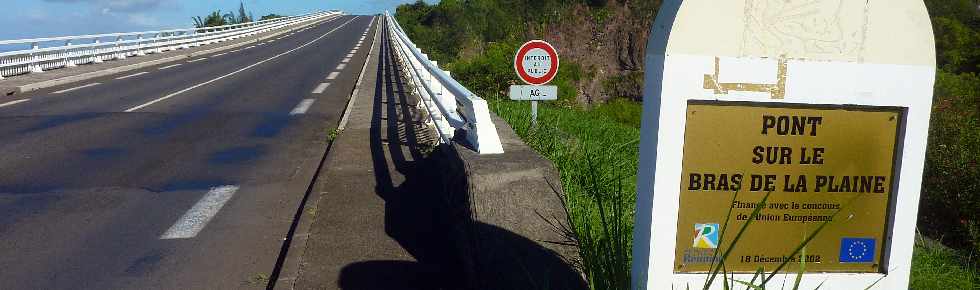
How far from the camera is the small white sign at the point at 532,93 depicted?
29.2 ft

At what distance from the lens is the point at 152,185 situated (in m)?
6.32

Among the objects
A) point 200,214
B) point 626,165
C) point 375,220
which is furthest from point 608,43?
point 375,220

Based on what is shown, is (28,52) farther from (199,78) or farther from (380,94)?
(380,94)

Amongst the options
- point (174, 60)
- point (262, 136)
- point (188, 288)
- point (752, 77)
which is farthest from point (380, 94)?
point (174, 60)

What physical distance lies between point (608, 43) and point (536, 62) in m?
22.0

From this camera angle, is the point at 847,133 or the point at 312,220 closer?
the point at 847,133

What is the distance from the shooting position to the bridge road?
4.11m

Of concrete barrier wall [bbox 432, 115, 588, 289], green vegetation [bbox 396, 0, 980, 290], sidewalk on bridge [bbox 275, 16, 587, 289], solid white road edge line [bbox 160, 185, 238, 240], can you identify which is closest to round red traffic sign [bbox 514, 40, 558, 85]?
green vegetation [bbox 396, 0, 980, 290]

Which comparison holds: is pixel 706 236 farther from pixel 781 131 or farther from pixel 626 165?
pixel 626 165

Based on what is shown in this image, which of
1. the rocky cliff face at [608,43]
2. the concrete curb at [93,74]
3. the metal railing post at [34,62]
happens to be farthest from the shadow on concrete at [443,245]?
the rocky cliff face at [608,43]

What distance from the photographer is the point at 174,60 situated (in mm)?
27031

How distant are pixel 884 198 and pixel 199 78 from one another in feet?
62.8

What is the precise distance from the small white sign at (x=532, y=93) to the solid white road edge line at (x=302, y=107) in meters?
4.38

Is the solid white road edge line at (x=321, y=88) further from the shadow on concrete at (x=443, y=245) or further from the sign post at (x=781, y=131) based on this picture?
the sign post at (x=781, y=131)
